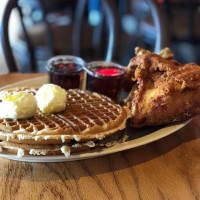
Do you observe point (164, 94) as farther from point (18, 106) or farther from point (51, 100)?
point (18, 106)

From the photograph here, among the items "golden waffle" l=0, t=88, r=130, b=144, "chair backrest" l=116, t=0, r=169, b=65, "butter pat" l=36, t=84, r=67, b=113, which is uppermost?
"butter pat" l=36, t=84, r=67, b=113

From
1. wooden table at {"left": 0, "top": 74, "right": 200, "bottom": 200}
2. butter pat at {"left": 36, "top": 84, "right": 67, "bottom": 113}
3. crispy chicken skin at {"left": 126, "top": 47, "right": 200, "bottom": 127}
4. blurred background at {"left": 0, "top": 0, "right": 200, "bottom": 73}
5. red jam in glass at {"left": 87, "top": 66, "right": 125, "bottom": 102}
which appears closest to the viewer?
wooden table at {"left": 0, "top": 74, "right": 200, "bottom": 200}

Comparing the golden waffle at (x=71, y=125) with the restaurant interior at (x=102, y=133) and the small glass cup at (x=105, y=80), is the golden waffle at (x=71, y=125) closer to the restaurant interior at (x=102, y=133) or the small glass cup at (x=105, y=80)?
the restaurant interior at (x=102, y=133)

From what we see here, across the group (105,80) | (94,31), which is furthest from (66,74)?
(94,31)

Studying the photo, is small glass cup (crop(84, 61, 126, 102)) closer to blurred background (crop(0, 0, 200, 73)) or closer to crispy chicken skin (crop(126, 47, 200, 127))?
crispy chicken skin (crop(126, 47, 200, 127))

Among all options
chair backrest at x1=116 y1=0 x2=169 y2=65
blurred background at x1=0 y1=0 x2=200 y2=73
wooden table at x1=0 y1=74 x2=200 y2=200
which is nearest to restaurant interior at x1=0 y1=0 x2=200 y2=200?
wooden table at x1=0 y1=74 x2=200 y2=200

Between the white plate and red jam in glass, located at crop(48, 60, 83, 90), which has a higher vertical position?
red jam in glass, located at crop(48, 60, 83, 90)

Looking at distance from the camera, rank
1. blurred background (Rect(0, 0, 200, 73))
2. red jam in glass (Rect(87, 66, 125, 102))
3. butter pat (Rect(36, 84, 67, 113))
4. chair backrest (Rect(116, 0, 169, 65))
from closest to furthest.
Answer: butter pat (Rect(36, 84, 67, 113)) < red jam in glass (Rect(87, 66, 125, 102)) < blurred background (Rect(0, 0, 200, 73)) < chair backrest (Rect(116, 0, 169, 65))

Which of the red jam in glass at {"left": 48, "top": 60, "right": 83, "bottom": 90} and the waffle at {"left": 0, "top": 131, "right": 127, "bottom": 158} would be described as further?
the red jam in glass at {"left": 48, "top": 60, "right": 83, "bottom": 90}
